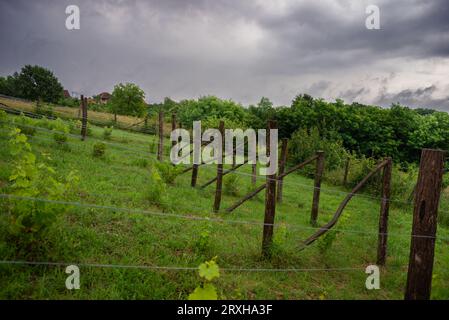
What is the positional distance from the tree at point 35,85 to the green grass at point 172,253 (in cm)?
5155

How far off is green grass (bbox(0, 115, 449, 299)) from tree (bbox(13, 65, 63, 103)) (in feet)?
169

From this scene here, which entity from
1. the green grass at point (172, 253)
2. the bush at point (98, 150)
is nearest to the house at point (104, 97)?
the bush at point (98, 150)

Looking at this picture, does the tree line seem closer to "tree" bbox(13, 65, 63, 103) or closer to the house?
"tree" bbox(13, 65, 63, 103)

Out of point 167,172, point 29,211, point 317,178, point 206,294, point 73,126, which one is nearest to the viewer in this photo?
point 206,294

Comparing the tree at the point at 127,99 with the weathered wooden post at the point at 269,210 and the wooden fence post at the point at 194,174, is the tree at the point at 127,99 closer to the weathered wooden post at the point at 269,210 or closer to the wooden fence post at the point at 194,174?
the wooden fence post at the point at 194,174

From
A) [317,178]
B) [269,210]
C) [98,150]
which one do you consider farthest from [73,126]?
[269,210]

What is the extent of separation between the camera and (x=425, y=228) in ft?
12.1

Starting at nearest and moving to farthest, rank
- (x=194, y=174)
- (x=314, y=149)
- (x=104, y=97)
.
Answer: (x=194, y=174), (x=314, y=149), (x=104, y=97)

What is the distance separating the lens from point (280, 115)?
35.2 meters

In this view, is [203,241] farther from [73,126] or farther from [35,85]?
[35,85]

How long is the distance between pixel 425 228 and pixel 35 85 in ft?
204

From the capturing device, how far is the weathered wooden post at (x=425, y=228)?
3691mm

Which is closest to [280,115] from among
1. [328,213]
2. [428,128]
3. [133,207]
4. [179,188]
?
[428,128]

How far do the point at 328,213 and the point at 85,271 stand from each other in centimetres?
940
